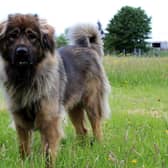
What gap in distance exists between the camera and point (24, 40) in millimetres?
4512

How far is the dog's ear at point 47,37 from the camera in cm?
477

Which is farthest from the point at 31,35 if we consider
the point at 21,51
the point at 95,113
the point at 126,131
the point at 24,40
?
the point at 95,113

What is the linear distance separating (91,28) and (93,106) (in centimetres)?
131

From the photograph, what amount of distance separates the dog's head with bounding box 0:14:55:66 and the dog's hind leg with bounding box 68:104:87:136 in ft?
5.89

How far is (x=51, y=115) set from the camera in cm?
471

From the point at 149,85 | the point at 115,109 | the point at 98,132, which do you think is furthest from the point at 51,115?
the point at 149,85

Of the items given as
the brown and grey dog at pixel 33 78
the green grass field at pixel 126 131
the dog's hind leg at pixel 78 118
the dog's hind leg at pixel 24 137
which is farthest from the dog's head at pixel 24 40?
the dog's hind leg at pixel 78 118

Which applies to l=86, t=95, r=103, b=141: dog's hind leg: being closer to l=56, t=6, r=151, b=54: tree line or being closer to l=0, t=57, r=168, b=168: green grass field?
l=0, t=57, r=168, b=168: green grass field

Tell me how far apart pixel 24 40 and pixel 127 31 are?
2432 inches

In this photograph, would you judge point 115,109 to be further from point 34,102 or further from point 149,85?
point 149,85

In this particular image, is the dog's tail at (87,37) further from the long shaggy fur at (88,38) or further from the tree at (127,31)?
the tree at (127,31)

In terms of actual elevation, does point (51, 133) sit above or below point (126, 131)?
below

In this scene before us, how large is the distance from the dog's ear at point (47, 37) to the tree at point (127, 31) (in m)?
59.2

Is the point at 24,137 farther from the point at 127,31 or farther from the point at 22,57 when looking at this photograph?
the point at 127,31
